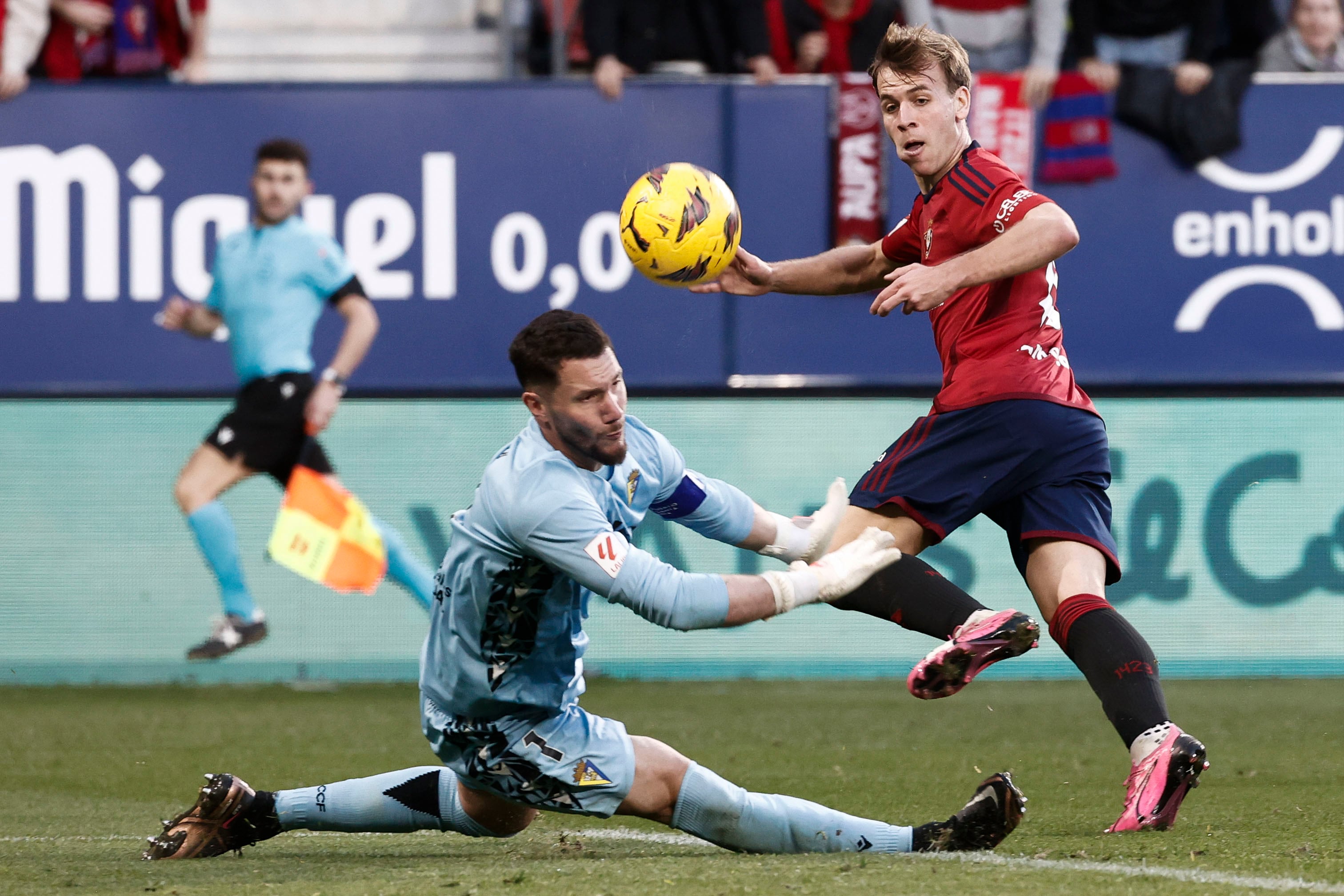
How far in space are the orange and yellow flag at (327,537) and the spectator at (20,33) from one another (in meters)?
2.66

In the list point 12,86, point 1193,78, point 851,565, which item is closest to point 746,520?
point 851,565

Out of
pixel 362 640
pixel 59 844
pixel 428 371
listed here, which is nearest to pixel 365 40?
pixel 428 371

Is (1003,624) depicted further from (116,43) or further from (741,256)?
(116,43)

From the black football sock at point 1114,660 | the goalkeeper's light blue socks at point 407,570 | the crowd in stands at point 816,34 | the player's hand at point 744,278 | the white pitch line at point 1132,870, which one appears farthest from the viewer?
the crowd in stands at point 816,34

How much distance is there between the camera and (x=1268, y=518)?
896cm

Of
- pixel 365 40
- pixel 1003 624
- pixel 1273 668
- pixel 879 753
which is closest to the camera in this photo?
pixel 1003 624

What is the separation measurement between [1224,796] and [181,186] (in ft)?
20.6

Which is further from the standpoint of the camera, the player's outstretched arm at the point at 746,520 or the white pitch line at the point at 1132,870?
the player's outstretched arm at the point at 746,520

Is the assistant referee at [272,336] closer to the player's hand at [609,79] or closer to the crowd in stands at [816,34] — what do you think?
the crowd in stands at [816,34]

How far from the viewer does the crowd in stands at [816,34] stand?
971cm

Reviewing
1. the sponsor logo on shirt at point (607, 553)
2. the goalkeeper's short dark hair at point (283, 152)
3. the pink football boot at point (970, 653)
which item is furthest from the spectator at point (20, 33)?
the pink football boot at point (970, 653)

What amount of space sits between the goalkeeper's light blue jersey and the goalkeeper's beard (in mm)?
44

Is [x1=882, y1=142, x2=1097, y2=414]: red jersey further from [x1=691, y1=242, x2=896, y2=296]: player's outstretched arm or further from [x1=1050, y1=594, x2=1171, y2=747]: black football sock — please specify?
[x1=1050, y1=594, x2=1171, y2=747]: black football sock

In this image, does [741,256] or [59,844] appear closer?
[59,844]
